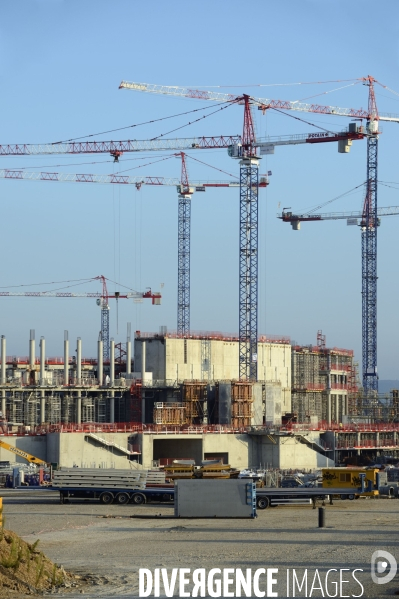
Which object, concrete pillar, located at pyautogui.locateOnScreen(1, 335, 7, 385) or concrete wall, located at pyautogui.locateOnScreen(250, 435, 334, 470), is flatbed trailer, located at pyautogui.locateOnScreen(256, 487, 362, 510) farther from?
concrete pillar, located at pyautogui.locateOnScreen(1, 335, 7, 385)

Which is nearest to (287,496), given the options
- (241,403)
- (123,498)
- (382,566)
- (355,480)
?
(355,480)

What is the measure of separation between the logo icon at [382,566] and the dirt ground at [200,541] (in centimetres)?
25

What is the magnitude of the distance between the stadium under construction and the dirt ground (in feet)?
86.4

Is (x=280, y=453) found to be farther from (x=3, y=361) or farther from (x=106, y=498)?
(x=106, y=498)

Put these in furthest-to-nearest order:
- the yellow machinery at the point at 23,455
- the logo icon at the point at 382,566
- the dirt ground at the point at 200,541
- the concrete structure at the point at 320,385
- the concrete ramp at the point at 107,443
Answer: the concrete structure at the point at 320,385 < the concrete ramp at the point at 107,443 < the yellow machinery at the point at 23,455 < the dirt ground at the point at 200,541 < the logo icon at the point at 382,566

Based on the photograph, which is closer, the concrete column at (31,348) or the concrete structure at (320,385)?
the concrete column at (31,348)

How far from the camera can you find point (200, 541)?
40250 millimetres

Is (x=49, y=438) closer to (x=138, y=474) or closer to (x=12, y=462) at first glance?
(x=12, y=462)

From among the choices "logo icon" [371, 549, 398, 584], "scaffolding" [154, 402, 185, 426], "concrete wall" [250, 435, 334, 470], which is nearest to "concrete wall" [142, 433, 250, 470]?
"concrete wall" [250, 435, 334, 470]

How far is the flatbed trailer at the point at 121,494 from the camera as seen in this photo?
56.3 metres

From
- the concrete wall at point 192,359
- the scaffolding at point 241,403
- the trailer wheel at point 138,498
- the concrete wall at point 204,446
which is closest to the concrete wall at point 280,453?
the concrete wall at point 204,446

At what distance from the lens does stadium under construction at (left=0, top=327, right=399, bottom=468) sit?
8412 centimetres

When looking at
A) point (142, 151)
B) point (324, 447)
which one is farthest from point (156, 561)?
point (142, 151)

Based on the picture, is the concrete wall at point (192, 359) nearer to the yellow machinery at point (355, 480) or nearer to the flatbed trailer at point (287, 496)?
the yellow machinery at point (355, 480)
